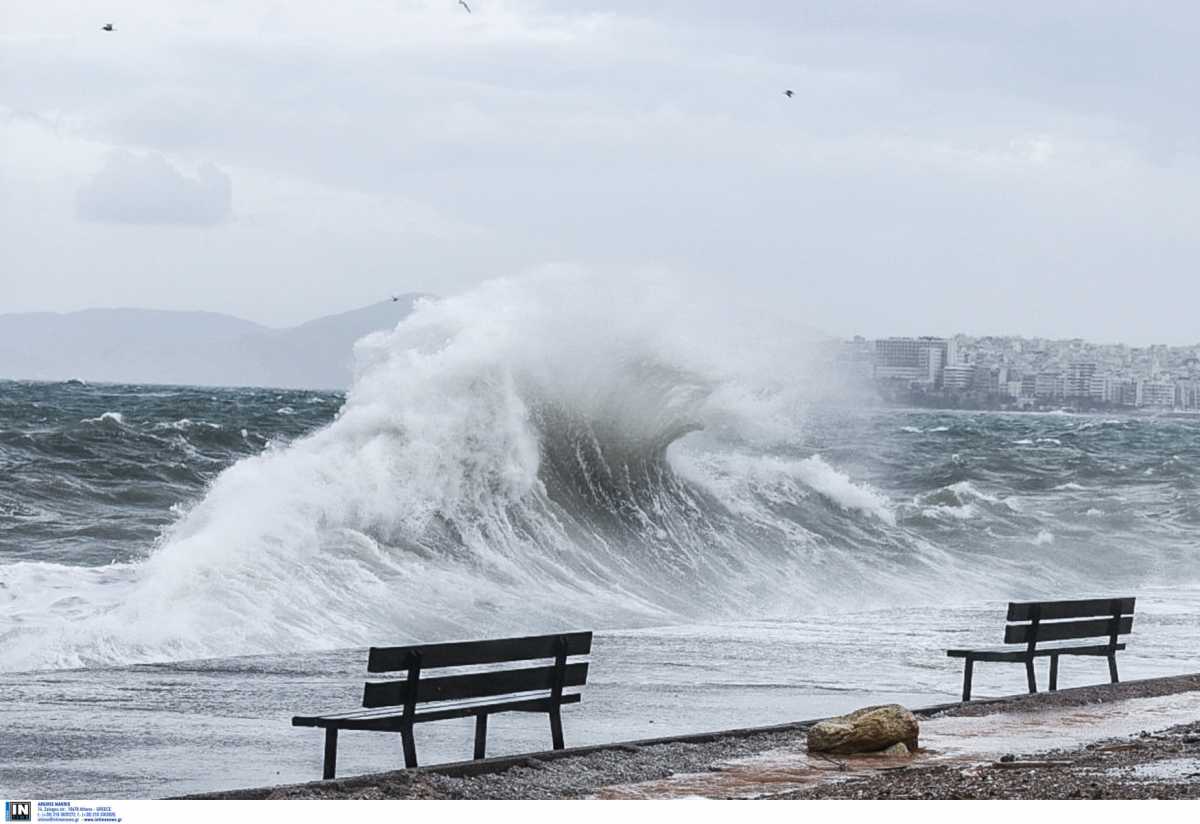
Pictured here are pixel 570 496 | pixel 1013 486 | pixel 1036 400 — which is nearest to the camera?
pixel 570 496

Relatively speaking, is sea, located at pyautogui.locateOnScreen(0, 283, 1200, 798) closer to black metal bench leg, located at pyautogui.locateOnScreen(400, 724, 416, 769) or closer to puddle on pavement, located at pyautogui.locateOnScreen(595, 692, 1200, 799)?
black metal bench leg, located at pyautogui.locateOnScreen(400, 724, 416, 769)

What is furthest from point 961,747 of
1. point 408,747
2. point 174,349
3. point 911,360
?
point 911,360

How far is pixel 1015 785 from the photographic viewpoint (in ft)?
21.9

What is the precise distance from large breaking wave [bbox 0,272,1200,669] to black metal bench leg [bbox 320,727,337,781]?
4.27 meters

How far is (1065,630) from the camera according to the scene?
10.6m

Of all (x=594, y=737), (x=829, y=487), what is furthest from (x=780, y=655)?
(x=829, y=487)

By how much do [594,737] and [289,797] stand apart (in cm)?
246

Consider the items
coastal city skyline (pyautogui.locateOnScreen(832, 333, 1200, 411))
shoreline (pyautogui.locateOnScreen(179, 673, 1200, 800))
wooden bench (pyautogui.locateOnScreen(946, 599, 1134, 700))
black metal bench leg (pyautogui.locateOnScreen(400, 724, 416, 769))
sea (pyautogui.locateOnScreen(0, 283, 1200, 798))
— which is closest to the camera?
shoreline (pyautogui.locateOnScreen(179, 673, 1200, 800))

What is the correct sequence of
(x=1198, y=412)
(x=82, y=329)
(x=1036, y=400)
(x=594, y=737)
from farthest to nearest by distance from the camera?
(x=1036, y=400), (x=1198, y=412), (x=82, y=329), (x=594, y=737)

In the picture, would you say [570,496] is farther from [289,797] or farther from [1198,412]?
[1198,412]

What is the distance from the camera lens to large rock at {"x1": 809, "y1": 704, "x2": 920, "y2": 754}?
7754 millimetres

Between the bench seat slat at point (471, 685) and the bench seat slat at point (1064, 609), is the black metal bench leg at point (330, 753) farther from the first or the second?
the bench seat slat at point (1064, 609)

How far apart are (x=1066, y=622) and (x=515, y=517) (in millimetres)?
8188

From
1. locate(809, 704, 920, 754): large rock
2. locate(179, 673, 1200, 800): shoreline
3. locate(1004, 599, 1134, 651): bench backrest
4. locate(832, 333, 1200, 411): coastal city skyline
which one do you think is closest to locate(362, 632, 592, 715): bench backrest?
locate(179, 673, 1200, 800): shoreline
